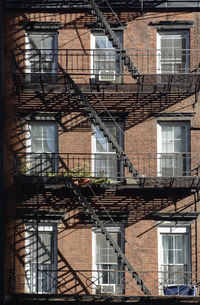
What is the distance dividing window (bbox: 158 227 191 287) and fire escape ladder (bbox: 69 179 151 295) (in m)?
1.22

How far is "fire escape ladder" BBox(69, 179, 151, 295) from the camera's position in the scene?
16.2 meters

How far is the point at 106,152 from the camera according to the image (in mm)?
17828

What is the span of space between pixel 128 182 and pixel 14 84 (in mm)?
4975

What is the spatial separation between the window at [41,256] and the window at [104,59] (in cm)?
545

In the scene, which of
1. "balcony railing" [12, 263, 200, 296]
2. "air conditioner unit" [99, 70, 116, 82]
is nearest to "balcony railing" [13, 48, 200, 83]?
"air conditioner unit" [99, 70, 116, 82]

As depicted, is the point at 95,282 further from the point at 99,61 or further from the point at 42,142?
the point at 99,61

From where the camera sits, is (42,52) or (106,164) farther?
(42,52)

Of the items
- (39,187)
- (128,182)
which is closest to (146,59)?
(128,182)

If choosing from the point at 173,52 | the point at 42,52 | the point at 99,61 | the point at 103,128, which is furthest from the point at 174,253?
the point at 42,52

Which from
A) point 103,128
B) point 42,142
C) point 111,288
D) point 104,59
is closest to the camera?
point 103,128

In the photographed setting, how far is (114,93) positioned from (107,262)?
563 centimetres

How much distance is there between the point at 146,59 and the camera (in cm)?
1780

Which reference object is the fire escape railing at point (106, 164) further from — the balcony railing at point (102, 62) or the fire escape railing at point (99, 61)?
the fire escape railing at point (99, 61)

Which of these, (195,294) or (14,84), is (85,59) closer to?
(14,84)
